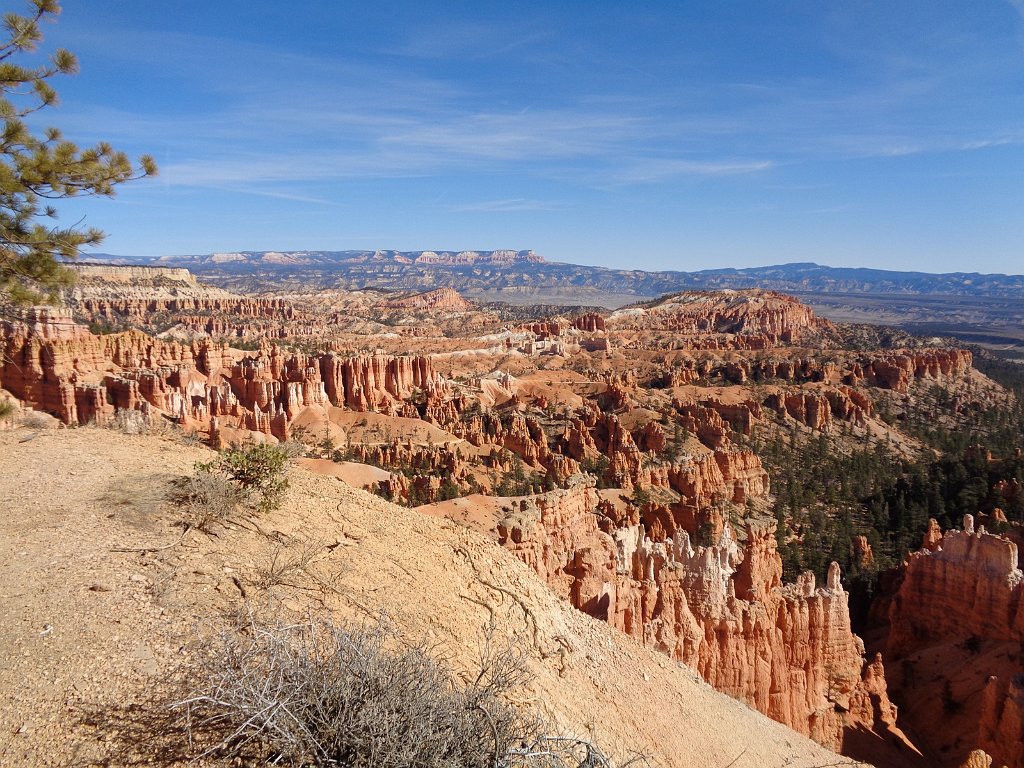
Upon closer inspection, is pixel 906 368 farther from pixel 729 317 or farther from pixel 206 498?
pixel 206 498

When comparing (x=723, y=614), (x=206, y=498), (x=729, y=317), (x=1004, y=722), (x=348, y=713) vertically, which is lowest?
(x=1004, y=722)

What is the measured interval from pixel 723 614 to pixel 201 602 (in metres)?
14.2

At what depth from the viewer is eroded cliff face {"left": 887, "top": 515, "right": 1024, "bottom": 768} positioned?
655 inches

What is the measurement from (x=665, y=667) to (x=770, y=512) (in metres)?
30.7

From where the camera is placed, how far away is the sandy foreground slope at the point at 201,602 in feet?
13.9

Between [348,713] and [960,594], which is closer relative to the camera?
[348,713]

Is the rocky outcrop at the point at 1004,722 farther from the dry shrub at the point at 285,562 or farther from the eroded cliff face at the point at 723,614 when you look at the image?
the dry shrub at the point at 285,562

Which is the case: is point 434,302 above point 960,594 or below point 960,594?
above

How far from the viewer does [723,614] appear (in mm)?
16438

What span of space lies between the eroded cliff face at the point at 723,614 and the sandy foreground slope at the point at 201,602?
4.41 metres

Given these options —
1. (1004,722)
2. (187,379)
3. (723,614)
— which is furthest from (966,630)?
(187,379)

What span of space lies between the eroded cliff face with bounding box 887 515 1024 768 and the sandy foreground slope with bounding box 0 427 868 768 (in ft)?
30.2

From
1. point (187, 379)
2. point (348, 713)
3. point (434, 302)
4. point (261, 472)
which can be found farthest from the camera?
point (434, 302)

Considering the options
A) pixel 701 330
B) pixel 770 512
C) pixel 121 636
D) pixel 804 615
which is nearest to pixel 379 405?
pixel 770 512
